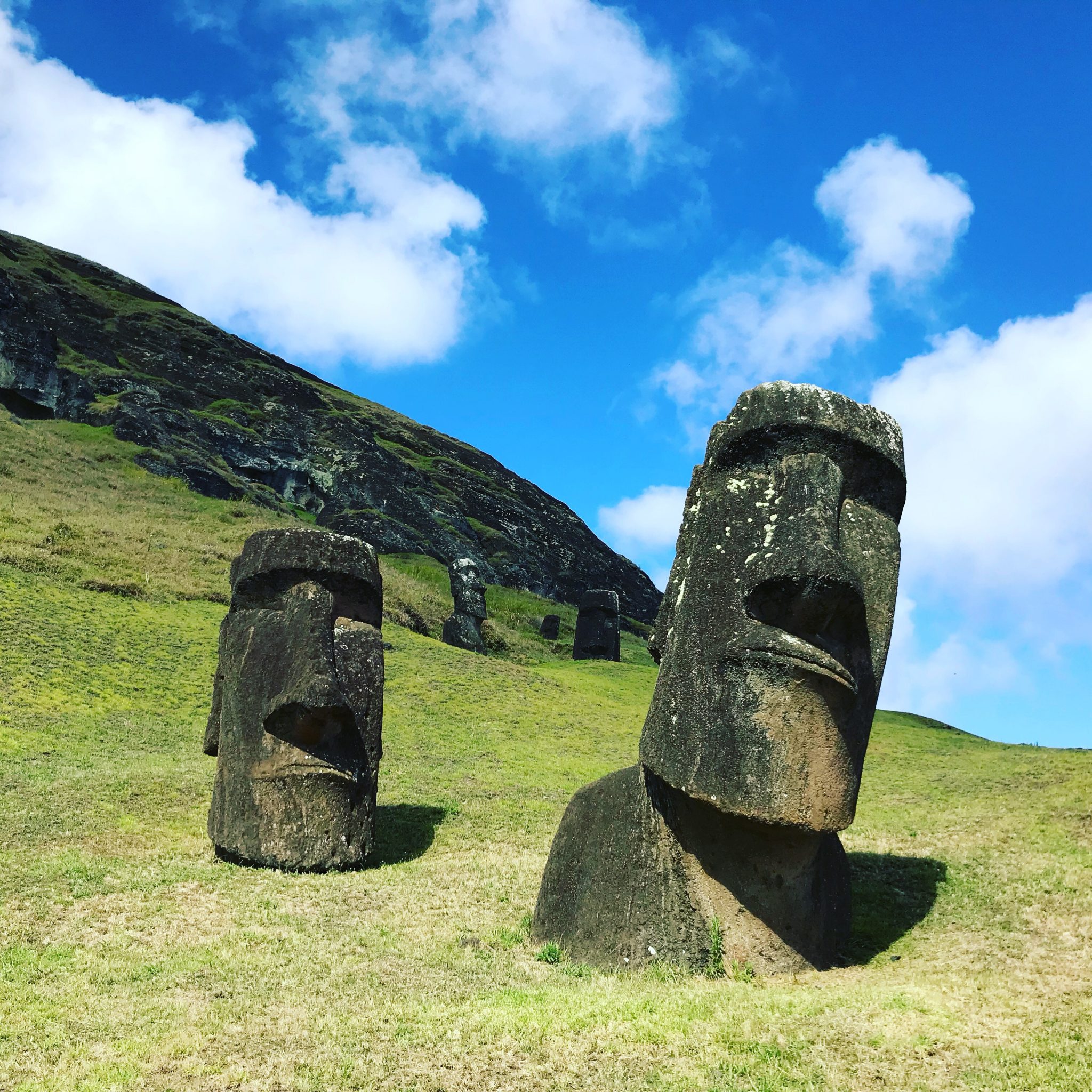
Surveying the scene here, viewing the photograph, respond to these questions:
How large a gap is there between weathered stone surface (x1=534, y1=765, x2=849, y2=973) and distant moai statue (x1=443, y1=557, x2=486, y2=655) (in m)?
26.2

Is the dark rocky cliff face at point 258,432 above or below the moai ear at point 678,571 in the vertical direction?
above

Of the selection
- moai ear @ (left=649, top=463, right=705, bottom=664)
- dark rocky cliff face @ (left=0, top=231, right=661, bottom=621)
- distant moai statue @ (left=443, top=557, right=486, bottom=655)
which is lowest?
moai ear @ (left=649, top=463, right=705, bottom=664)

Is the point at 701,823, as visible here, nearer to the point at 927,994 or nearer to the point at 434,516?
the point at 927,994

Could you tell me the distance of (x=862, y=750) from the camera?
7227 millimetres

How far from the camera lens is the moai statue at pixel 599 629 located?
3706 centimetres

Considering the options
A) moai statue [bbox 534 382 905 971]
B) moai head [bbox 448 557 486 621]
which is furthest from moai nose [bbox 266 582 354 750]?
moai head [bbox 448 557 486 621]

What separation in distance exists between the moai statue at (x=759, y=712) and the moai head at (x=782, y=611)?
1 cm

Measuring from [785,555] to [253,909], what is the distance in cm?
544

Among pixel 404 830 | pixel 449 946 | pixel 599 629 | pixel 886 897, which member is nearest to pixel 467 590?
pixel 599 629

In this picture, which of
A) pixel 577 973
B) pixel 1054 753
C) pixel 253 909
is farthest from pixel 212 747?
pixel 1054 753

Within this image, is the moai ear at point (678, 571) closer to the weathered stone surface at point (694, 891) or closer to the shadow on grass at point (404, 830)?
the weathered stone surface at point (694, 891)

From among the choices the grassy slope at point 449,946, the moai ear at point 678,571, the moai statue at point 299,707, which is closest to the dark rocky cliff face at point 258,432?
the grassy slope at point 449,946

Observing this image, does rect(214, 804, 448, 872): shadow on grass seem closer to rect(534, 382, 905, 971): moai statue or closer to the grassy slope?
the grassy slope

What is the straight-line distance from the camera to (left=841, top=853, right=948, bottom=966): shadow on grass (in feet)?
25.5
